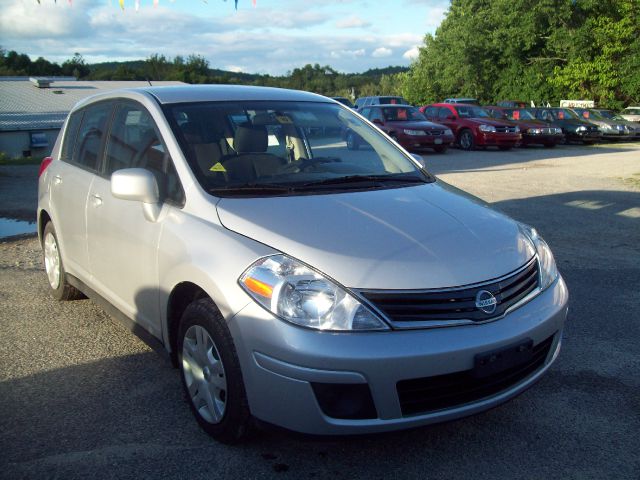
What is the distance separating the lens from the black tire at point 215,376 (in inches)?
114

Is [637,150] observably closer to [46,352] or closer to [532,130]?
[532,130]

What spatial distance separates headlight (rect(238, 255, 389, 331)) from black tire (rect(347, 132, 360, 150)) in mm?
1688

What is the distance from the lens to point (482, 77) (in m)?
46.2

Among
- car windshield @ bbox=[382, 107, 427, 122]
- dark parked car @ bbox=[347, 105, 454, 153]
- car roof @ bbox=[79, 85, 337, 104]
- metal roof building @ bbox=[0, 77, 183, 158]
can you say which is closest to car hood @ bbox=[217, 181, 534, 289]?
car roof @ bbox=[79, 85, 337, 104]

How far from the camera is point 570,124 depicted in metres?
26.6

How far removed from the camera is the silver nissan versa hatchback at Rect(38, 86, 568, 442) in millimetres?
2672

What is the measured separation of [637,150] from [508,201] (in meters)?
15.5

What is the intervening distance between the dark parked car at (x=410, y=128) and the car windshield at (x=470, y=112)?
9.63ft

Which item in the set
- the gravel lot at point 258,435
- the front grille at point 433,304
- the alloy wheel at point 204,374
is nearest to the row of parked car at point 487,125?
the gravel lot at point 258,435

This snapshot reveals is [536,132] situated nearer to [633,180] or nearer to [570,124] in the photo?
[570,124]

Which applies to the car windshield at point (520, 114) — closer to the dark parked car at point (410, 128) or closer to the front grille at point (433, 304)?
the dark parked car at point (410, 128)

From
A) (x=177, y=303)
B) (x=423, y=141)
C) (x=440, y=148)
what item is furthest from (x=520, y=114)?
(x=177, y=303)

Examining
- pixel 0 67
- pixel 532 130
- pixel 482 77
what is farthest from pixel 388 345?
pixel 0 67

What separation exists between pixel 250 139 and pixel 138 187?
2.72 ft
